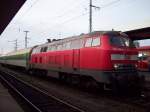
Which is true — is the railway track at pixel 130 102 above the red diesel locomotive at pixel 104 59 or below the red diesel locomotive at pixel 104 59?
below

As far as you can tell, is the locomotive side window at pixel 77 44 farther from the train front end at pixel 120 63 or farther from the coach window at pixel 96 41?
the train front end at pixel 120 63

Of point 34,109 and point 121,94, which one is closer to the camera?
point 34,109

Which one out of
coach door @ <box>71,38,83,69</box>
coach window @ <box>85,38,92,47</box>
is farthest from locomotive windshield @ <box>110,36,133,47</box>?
coach door @ <box>71,38,83,69</box>

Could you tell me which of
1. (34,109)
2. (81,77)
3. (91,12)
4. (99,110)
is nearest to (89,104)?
(99,110)

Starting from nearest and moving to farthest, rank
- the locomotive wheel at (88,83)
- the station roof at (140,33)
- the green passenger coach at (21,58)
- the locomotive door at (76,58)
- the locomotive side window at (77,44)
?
the locomotive wheel at (88,83) → the locomotive door at (76,58) → the locomotive side window at (77,44) → the station roof at (140,33) → the green passenger coach at (21,58)

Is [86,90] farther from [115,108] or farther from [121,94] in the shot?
[115,108]

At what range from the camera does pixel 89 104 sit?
1222 centimetres

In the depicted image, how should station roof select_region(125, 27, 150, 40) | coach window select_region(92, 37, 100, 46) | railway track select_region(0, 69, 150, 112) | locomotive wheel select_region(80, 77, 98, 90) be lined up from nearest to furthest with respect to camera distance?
railway track select_region(0, 69, 150, 112), coach window select_region(92, 37, 100, 46), locomotive wheel select_region(80, 77, 98, 90), station roof select_region(125, 27, 150, 40)

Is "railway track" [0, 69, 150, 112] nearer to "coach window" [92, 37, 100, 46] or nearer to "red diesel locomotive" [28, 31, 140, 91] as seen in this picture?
"red diesel locomotive" [28, 31, 140, 91]

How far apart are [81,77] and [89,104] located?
3329mm

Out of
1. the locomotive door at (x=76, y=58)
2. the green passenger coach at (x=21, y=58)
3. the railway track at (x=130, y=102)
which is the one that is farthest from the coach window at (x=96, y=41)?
the green passenger coach at (x=21, y=58)

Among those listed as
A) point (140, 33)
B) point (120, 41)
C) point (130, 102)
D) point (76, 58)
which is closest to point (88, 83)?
point (76, 58)

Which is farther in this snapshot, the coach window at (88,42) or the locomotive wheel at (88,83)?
the coach window at (88,42)

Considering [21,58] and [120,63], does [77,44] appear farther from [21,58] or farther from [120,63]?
[21,58]
